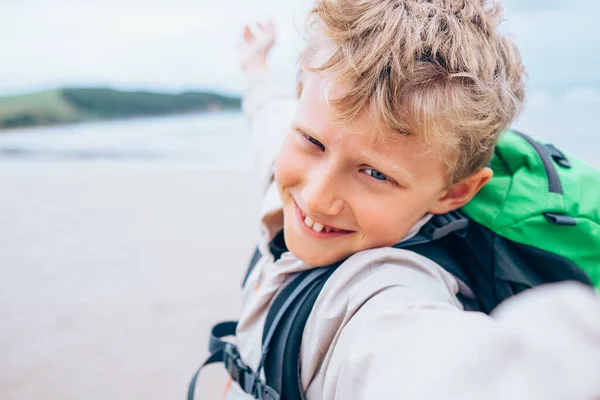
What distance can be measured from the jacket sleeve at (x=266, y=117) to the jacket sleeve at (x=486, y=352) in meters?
0.91

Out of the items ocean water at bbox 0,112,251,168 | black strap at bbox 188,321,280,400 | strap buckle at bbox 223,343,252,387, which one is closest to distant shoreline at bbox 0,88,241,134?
ocean water at bbox 0,112,251,168

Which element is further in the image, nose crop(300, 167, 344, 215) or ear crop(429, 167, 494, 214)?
ear crop(429, 167, 494, 214)

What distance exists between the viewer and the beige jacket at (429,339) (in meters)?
0.42

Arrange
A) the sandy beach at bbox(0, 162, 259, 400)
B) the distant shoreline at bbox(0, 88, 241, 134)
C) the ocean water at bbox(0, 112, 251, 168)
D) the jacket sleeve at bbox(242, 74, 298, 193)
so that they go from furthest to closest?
the distant shoreline at bbox(0, 88, 241, 134) → the ocean water at bbox(0, 112, 251, 168) → the sandy beach at bbox(0, 162, 259, 400) → the jacket sleeve at bbox(242, 74, 298, 193)

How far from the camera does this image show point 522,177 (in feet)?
3.32

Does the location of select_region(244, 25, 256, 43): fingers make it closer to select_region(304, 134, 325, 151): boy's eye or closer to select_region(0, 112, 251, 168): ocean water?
select_region(304, 134, 325, 151): boy's eye

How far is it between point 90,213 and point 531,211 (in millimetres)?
2738

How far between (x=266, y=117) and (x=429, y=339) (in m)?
1.25

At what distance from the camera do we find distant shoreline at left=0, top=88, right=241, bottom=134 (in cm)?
591

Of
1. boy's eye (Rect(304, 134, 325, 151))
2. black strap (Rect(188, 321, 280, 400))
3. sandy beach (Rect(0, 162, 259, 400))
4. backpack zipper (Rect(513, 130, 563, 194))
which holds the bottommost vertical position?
sandy beach (Rect(0, 162, 259, 400))

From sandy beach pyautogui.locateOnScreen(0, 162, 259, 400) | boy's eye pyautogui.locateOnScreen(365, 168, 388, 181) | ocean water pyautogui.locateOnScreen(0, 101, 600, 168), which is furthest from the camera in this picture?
ocean water pyautogui.locateOnScreen(0, 101, 600, 168)

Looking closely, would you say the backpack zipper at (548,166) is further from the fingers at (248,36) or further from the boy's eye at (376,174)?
the fingers at (248,36)

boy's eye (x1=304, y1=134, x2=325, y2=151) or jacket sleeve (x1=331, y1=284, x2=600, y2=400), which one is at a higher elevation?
boy's eye (x1=304, y1=134, x2=325, y2=151)

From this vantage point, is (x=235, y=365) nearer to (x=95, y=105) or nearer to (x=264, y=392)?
(x=264, y=392)
